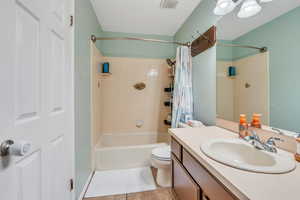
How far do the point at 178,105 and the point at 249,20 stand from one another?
4.01 ft

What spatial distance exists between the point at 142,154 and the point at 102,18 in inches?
94.9

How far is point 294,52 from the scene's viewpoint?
0.81 metres

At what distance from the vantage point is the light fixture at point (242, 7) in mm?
1045

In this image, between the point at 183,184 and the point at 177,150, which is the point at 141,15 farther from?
the point at 183,184

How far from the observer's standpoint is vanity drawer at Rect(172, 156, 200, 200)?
0.86m

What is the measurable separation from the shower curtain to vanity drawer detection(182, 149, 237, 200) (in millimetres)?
936

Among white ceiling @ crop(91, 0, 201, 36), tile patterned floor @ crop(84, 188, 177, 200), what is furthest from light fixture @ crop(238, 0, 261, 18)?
tile patterned floor @ crop(84, 188, 177, 200)

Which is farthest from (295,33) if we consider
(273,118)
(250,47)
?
(273,118)

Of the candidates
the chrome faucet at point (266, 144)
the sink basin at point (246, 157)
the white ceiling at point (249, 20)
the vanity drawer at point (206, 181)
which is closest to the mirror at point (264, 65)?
the white ceiling at point (249, 20)

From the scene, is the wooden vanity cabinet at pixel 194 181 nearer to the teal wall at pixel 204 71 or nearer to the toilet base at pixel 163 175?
the toilet base at pixel 163 175
